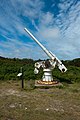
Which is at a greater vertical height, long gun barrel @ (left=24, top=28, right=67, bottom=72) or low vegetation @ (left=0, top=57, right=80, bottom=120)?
long gun barrel @ (left=24, top=28, right=67, bottom=72)

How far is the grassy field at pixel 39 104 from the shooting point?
8984 mm

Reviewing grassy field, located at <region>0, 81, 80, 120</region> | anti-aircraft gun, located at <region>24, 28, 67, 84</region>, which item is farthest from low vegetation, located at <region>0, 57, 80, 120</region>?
anti-aircraft gun, located at <region>24, 28, 67, 84</region>

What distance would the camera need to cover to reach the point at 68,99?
1188 centimetres

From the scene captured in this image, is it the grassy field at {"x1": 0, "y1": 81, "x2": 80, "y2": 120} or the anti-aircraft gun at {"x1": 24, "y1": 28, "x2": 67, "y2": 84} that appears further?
the anti-aircraft gun at {"x1": 24, "y1": 28, "x2": 67, "y2": 84}

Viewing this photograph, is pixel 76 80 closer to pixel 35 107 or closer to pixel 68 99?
pixel 68 99

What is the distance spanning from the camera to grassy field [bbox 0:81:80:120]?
29.5ft

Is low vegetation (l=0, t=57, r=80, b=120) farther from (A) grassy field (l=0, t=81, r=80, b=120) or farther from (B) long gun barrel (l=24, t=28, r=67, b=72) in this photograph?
(B) long gun barrel (l=24, t=28, r=67, b=72)

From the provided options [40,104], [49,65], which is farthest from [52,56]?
[40,104]

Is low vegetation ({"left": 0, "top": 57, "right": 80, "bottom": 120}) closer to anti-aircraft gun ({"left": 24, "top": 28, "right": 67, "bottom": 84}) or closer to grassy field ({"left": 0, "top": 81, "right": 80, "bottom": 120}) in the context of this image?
grassy field ({"left": 0, "top": 81, "right": 80, "bottom": 120})

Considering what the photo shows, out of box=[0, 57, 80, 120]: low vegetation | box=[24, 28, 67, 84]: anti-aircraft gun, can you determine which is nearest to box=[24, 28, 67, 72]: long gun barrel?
box=[24, 28, 67, 84]: anti-aircraft gun

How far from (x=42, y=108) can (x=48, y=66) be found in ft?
21.4

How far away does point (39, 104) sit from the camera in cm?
1073

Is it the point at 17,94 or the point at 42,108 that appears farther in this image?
the point at 17,94

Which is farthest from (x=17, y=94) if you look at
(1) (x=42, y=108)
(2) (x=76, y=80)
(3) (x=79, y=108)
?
(2) (x=76, y=80)
